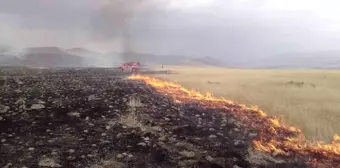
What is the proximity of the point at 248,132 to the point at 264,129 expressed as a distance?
1.04m

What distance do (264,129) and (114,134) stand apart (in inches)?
261

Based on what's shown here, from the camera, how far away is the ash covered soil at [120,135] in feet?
38.6

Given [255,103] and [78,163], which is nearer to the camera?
[78,163]

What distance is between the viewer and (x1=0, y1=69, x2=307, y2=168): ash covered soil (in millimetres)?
11766

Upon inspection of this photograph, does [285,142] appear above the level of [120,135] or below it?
below

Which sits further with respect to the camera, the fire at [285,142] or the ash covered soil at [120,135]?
the fire at [285,142]

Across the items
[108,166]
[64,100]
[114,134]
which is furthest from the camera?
[64,100]

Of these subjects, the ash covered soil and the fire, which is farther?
the fire

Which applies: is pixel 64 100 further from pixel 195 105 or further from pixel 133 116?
pixel 195 105

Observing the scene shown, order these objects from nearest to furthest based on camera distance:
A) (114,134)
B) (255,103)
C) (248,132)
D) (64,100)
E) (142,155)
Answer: (142,155)
(114,134)
(248,132)
(64,100)
(255,103)

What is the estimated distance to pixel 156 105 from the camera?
70.0ft

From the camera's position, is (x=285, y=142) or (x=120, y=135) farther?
(x=285, y=142)

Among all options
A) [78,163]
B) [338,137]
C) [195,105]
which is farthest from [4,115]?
[338,137]

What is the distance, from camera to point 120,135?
14.4m
